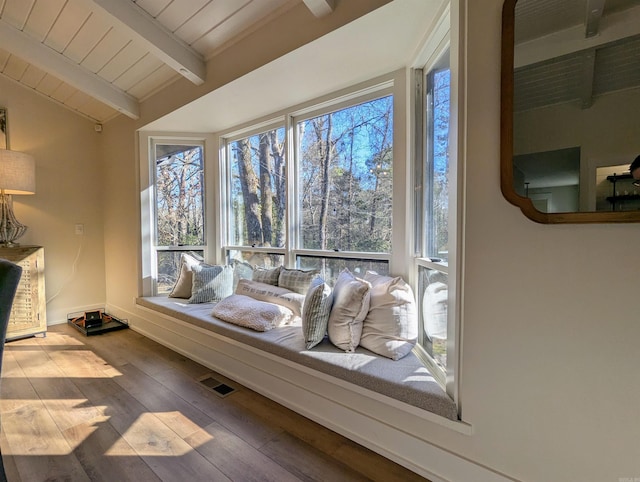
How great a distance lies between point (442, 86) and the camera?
1.72 meters

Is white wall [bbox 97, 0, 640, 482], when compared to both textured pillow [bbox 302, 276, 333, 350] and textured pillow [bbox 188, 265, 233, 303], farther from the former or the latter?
textured pillow [bbox 188, 265, 233, 303]

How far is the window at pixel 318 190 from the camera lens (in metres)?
2.25

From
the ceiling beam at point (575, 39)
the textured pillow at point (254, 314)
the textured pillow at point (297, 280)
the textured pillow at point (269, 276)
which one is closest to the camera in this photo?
the ceiling beam at point (575, 39)

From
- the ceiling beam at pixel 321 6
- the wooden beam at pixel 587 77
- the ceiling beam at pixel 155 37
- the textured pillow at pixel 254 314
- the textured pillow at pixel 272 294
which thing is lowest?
the textured pillow at pixel 254 314

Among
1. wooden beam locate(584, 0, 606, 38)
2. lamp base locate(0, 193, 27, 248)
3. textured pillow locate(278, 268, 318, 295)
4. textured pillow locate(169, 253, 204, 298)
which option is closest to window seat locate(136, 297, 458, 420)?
textured pillow locate(278, 268, 318, 295)

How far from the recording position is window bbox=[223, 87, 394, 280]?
2.25 metres

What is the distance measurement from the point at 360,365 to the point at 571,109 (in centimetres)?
142

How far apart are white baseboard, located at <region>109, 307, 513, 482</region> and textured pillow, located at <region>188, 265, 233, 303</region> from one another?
0.52 meters

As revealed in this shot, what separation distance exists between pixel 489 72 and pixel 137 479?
2.30 metres

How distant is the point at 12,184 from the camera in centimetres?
294

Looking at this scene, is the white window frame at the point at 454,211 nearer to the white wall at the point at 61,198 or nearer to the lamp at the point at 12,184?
the lamp at the point at 12,184

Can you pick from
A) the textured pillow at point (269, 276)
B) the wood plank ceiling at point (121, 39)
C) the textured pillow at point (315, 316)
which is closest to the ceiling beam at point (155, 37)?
the wood plank ceiling at point (121, 39)

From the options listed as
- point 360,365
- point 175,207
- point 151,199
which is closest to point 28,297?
point 151,199

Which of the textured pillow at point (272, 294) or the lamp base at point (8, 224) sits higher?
the lamp base at point (8, 224)
